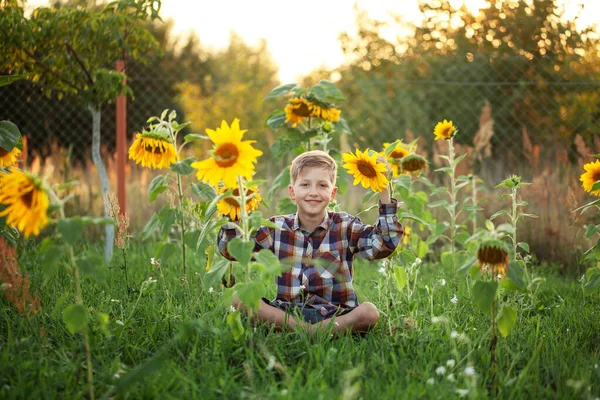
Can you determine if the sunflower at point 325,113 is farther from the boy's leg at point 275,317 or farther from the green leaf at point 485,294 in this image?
the green leaf at point 485,294

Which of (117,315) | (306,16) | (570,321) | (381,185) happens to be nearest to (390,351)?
(381,185)

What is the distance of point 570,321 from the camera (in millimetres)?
2850

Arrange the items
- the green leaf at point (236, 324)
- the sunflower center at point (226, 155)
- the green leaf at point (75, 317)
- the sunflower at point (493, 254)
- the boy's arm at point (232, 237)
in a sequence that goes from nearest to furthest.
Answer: the green leaf at point (75, 317) < the sunflower at point (493, 254) < the sunflower center at point (226, 155) < the green leaf at point (236, 324) < the boy's arm at point (232, 237)

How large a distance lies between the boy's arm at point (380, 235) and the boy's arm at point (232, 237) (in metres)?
0.37

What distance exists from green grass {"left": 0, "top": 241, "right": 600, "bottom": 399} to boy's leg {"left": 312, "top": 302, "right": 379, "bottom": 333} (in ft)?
0.17

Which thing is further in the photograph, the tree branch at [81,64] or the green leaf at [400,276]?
the tree branch at [81,64]

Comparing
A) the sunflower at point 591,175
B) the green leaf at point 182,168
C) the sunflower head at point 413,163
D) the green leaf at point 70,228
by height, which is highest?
the sunflower head at point 413,163

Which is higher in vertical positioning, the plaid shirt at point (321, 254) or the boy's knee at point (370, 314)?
the plaid shirt at point (321, 254)

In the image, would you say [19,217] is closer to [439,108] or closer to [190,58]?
[439,108]

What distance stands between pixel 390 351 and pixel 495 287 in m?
0.56

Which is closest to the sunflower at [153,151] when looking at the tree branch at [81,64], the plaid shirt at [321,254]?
the plaid shirt at [321,254]

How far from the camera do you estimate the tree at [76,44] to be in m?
→ 3.93

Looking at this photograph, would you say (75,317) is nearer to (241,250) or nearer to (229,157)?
(241,250)

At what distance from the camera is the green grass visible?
1992 mm
